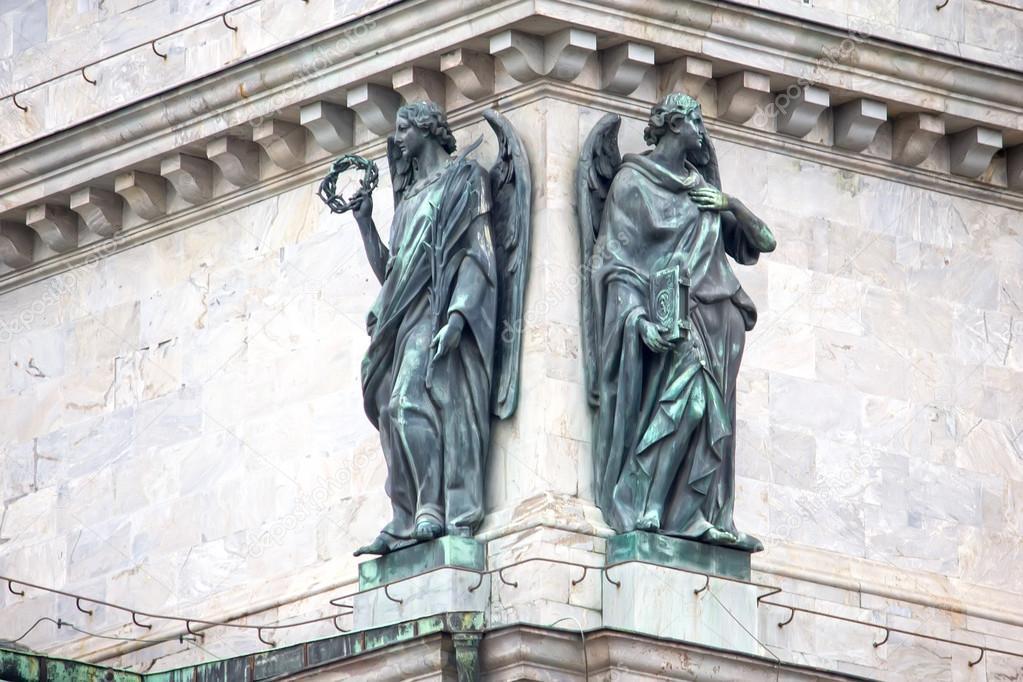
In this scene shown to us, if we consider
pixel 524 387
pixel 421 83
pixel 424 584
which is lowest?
pixel 424 584

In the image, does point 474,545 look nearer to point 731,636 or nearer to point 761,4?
point 731,636

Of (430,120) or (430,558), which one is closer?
(430,558)

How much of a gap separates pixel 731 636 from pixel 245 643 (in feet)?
12.0

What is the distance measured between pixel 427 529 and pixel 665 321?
77.1 inches

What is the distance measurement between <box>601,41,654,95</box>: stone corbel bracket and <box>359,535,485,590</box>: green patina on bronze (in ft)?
10.6

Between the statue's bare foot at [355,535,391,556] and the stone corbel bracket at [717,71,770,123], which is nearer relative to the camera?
the statue's bare foot at [355,535,391,556]

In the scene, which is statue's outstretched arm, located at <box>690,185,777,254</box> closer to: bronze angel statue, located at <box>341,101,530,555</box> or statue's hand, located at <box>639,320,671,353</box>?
statue's hand, located at <box>639,320,671,353</box>

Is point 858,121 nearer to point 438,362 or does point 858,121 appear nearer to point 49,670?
point 438,362

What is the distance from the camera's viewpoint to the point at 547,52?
29750mm

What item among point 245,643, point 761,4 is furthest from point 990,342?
point 245,643

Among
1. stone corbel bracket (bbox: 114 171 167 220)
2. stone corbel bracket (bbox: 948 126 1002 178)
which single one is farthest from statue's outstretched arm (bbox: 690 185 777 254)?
stone corbel bracket (bbox: 114 171 167 220)

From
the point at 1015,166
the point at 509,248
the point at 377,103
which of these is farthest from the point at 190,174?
the point at 1015,166

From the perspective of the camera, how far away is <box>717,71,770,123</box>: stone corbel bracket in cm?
3042

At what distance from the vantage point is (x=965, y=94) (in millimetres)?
31250
